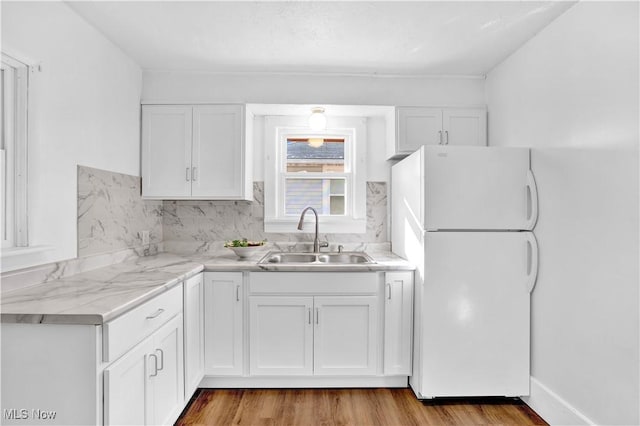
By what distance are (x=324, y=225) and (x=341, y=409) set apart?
148 centimetres

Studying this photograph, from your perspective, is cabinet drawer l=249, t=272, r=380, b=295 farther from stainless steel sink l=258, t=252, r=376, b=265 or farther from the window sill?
the window sill

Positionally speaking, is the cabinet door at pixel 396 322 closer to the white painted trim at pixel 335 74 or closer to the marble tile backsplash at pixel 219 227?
the marble tile backsplash at pixel 219 227

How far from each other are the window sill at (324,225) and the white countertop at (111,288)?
505 mm

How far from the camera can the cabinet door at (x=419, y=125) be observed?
290 cm

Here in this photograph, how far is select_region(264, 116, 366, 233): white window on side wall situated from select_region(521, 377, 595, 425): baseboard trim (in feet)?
5.48

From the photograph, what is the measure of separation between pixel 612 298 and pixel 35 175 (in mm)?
2811

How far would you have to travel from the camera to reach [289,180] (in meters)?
3.30

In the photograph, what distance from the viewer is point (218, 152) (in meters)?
2.84

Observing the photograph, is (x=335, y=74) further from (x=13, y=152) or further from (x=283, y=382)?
(x=283, y=382)

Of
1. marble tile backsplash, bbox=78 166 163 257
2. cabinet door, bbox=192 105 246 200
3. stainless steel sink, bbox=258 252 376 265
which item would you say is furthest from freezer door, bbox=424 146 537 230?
marble tile backsplash, bbox=78 166 163 257

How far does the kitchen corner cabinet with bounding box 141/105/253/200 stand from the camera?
Answer: 2812 millimetres

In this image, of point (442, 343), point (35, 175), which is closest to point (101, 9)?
point (35, 175)

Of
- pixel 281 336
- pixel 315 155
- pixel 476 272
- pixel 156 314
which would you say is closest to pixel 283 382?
pixel 281 336

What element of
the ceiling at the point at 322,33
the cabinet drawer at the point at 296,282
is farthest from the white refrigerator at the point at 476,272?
the ceiling at the point at 322,33
